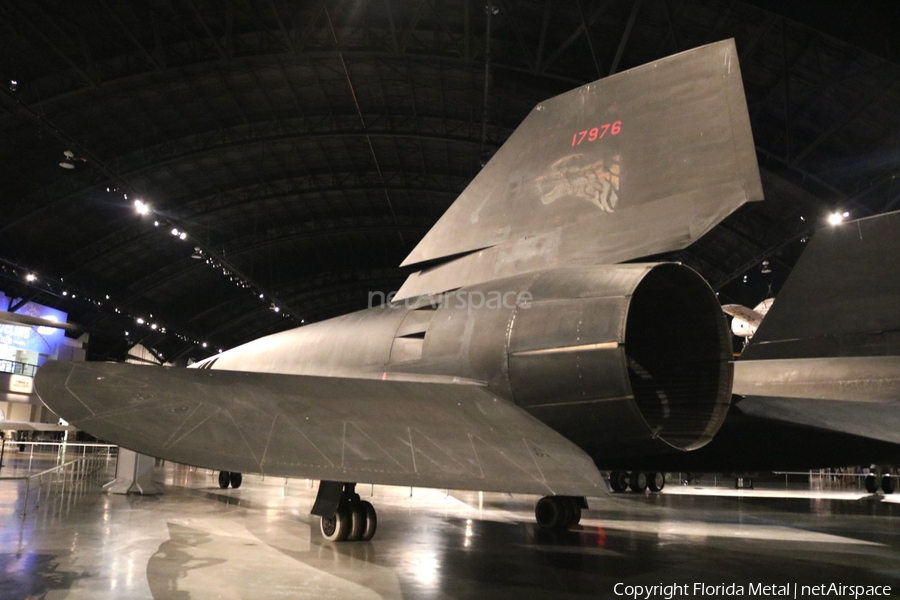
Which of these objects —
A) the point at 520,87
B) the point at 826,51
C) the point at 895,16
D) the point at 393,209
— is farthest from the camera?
the point at 393,209

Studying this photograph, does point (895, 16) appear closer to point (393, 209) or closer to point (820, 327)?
point (820, 327)

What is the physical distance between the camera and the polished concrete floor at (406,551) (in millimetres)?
5215

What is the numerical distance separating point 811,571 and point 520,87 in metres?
15.0

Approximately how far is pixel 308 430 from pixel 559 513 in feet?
20.3

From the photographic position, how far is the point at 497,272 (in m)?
6.06

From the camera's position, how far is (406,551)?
6.98m

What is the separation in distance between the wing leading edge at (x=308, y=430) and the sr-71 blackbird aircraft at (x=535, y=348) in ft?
0.05

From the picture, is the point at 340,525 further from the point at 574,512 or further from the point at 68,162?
the point at 68,162

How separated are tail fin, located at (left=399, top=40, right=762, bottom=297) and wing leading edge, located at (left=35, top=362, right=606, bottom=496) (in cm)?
185

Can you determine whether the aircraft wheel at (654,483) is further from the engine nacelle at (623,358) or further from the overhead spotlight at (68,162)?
the overhead spotlight at (68,162)

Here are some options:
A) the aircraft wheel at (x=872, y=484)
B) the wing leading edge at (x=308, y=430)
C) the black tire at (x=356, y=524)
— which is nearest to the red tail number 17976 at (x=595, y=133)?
the wing leading edge at (x=308, y=430)

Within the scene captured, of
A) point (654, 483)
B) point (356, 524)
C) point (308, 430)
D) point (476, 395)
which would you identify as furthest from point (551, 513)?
point (654, 483)

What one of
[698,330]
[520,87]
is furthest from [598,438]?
[520,87]

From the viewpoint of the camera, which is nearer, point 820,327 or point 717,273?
point 820,327
